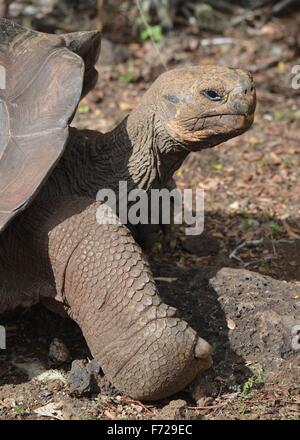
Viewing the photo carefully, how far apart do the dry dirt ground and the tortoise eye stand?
3.73ft

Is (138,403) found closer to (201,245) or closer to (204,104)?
(204,104)

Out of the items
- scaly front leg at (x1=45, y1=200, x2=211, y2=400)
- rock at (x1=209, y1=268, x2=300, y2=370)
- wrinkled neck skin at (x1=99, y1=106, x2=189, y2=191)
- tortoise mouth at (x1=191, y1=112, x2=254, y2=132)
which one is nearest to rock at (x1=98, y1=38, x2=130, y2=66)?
wrinkled neck skin at (x1=99, y1=106, x2=189, y2=191)

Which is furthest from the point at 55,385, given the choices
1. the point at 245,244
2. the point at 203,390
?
the point at 245,244

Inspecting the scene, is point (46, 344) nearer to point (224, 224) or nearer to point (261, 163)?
point (224, 224)

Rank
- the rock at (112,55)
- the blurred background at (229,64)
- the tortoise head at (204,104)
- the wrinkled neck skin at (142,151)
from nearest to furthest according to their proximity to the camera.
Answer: the tortoise head at (204,104) → the wrinkled neck skin at (142,151) → the blurred background at (229,64) → the rock at (112,55)

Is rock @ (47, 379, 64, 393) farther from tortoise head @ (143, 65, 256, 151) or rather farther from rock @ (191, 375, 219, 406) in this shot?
tortoise head @ (143, 65, 256, 151)

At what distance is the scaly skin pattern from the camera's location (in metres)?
3.88

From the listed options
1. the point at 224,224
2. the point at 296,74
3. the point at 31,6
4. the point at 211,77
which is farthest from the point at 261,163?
the point at 31,6

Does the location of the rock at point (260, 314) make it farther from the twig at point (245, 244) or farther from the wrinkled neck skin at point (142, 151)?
the twig at point (245, 244)

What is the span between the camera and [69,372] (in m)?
4.23

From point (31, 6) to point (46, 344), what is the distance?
6948mm

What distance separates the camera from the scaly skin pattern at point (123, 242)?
153 inches

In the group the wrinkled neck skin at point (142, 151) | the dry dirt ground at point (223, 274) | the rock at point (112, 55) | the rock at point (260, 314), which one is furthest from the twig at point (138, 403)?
the rock at point (112, 55)

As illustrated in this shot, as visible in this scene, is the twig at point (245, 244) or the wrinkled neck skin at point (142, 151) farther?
the twig at point (245, 244)
